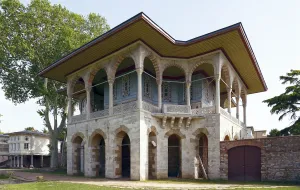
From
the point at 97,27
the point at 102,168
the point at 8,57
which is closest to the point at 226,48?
the point at 102,168

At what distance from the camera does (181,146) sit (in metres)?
16.9

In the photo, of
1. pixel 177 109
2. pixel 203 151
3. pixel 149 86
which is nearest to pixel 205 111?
pixel 177 109

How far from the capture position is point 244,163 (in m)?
15.1

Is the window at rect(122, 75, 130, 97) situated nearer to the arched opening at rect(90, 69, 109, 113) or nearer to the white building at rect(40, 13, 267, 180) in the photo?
the white building at rect(40, 13, 267, 180)

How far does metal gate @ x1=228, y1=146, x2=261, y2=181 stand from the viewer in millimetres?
14820

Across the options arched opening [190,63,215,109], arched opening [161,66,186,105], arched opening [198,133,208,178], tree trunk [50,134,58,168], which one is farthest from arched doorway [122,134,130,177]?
tree trunk [50,134,58,168]

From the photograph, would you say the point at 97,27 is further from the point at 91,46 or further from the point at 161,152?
the point at 161,152

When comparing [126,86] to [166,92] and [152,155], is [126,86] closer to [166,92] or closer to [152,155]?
[166,92]

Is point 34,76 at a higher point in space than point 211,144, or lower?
higher

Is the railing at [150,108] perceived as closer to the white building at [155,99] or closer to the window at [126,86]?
the white building at [155,99]

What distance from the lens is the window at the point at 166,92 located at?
751 inches

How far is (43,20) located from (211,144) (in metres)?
17.5

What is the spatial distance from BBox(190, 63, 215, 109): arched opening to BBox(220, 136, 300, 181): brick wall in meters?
4.93

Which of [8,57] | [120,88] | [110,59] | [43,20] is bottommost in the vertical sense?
[120,88]
